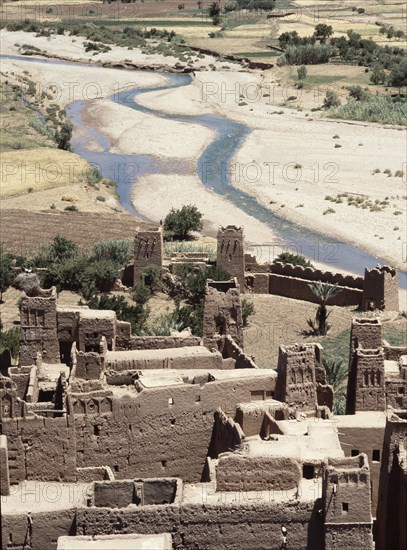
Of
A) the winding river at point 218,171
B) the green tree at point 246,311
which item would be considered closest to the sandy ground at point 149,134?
the winding river at point 218,171

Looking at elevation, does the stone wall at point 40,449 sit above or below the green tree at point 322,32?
above

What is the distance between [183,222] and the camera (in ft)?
214

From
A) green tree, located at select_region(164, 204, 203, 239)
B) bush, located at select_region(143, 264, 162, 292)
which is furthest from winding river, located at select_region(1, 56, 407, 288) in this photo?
bush, located at select_region(143, 264, 162, 292)

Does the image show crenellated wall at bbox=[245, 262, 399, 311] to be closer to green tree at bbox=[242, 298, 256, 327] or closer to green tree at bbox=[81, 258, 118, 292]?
green tree at bbox=[242, 298, 256, 327]

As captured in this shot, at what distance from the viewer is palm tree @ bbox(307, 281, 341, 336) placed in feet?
159

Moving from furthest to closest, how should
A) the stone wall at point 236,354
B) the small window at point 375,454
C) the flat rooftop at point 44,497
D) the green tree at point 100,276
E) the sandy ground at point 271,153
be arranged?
the sandy ground at point 271,153
the green tree at point 100,276
the stone wall at point 236,354
the small window at point 375,454
the flat rooftop at point 44,497

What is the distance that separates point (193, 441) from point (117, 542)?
6833 mm

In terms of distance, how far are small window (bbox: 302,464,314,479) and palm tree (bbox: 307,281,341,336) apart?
2091 centimetres

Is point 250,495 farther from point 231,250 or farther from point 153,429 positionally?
point 231,250

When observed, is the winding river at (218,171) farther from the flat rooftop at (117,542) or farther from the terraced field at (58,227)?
the flat rooftop at (117,542)

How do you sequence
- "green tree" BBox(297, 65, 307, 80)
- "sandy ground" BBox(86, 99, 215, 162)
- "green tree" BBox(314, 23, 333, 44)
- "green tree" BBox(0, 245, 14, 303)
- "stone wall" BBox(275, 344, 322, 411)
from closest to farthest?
"stone wall" BBox(275, 344, 322, 411) → "green tree" BBox(0, 245, 14, 303) → "sandy ground" BBox(86, 99, 215, 162) → "green tree" BBox(297, 65, 307, 80) → "green tree" BBox(314, 23, 333, 44)

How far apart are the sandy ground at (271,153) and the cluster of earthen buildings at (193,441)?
1181 inches

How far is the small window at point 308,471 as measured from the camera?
27.2m

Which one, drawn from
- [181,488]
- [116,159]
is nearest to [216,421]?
[181,488]
